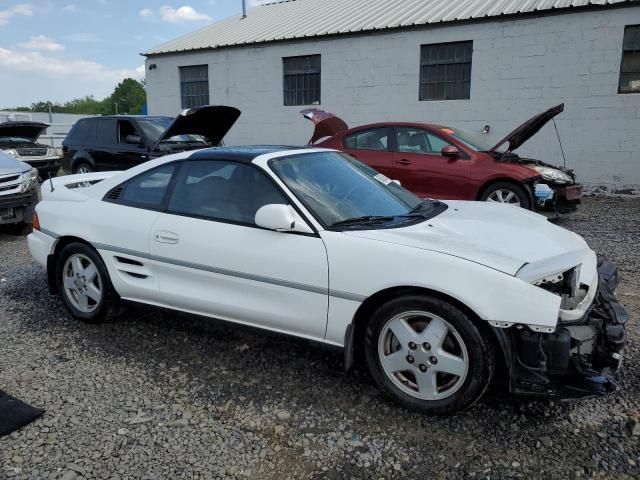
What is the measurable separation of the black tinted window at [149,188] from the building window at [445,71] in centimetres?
990

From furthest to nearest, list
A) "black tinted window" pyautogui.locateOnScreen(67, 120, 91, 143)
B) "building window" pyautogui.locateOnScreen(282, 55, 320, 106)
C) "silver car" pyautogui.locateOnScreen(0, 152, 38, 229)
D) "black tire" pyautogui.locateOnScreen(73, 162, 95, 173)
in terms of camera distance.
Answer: "building window" pyautogui.locateOnScreen(282, 55, 320, 106)
"black tinted window" pyautogui.locateOnScreen(67, 120, 91, 143)
"black tire" pyautogui.locateOnScreen(73, 162, 95, 173)
"silver car" pyautogui.locateOnScreen(0, 152, 38, 229)

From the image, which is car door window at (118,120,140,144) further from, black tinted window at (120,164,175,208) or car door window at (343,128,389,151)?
black tinted window at (120,164,175,208)

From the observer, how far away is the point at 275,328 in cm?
310

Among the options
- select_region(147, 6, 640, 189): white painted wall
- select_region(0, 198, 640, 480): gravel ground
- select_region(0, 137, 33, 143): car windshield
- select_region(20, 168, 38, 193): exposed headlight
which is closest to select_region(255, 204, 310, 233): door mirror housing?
select_region(0, 198, 640, 480): gravel ground

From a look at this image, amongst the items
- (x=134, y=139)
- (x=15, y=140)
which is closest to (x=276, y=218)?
(x=134, y=139)

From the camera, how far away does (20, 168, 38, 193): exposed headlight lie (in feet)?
23.2

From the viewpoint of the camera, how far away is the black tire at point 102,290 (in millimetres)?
3799

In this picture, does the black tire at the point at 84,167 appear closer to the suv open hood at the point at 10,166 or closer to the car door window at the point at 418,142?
the suv open hood at the point at 10,166

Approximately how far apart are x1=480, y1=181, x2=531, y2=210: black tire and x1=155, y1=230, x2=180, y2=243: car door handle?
503 cm

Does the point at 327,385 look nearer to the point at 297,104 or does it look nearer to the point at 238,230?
the point at 238,230

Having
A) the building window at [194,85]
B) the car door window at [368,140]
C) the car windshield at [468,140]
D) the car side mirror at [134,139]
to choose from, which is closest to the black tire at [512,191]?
the car windshield at [468,140]

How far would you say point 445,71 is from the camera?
12.1m

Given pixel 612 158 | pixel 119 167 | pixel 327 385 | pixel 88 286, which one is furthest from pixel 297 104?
pixel 327 385

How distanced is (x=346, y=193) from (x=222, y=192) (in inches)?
33.0
